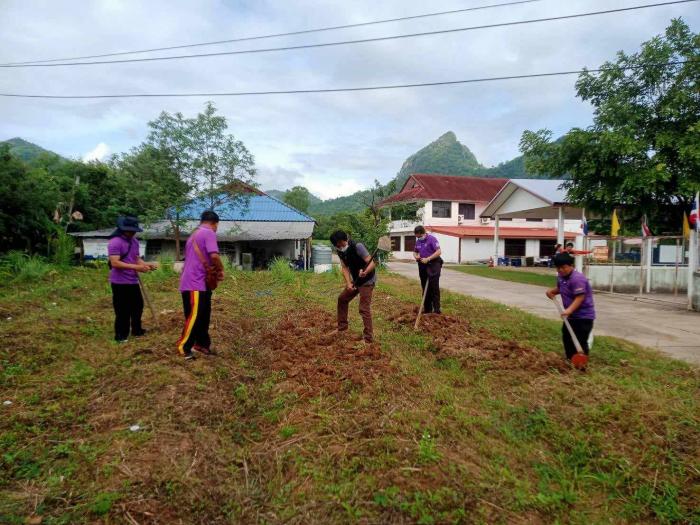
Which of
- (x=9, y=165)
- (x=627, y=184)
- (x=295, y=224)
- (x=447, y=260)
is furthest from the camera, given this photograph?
(x=447, y=260)

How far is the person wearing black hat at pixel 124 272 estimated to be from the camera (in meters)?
5.06

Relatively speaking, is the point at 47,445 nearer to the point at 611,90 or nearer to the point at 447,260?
the point at 611,90

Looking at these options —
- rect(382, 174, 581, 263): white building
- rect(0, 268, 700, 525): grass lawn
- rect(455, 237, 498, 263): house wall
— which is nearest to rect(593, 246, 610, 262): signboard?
rect(0, 268, 700, 525): grass lawn

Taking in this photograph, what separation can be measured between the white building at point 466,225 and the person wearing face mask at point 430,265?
24115 mm

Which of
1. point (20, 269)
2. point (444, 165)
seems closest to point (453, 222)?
point (20, 269)

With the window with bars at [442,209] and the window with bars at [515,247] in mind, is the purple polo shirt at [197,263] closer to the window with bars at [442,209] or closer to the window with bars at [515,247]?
the window with bars at [515,247]

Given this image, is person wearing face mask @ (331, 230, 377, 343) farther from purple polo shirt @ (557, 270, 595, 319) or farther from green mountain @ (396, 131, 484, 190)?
green mountain @ (396, 131, 484, 190)

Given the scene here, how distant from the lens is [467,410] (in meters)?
3.57

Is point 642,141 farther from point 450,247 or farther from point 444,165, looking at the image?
point 444,165

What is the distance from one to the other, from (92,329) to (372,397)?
15.4 feet

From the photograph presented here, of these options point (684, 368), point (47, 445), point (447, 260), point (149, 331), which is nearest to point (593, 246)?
point (684, 368)

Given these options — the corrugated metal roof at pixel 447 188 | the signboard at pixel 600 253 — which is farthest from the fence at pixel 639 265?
the corrugated metal roof at pixel 447 188

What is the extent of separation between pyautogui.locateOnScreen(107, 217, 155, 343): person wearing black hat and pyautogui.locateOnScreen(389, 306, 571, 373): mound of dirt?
4.09m

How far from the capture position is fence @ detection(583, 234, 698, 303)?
1241cm
